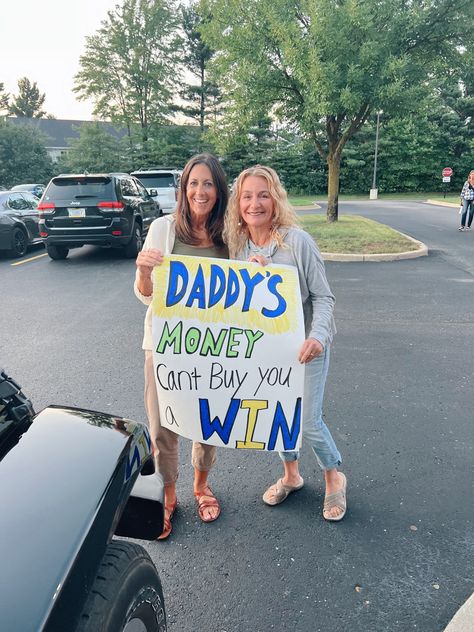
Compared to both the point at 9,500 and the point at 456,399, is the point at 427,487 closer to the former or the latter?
the point at 456,399

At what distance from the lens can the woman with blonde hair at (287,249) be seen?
2.34 m

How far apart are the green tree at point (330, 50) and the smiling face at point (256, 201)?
391 inches

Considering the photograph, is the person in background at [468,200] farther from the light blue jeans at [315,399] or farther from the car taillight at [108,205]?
the light blue jeans at [315,399]

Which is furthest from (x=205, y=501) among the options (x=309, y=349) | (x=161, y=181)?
(x=161, y=181)

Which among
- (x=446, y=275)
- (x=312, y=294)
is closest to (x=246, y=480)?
(x=312, y=294)

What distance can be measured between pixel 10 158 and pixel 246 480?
4112cm

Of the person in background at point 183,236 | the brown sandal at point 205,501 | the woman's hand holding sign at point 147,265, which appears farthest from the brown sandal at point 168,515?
the woman's hand holding sign at point 147,265

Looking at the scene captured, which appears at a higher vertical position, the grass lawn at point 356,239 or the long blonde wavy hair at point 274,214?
the long blonde wavy hair at point 274,214

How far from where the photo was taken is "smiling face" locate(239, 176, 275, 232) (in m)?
2.33

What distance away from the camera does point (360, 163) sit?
119 feet

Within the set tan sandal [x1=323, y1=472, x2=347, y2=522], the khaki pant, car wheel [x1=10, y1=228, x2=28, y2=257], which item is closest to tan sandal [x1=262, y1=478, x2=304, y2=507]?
tan sandal [x1=323, y1=472, x2=347, y2=522]

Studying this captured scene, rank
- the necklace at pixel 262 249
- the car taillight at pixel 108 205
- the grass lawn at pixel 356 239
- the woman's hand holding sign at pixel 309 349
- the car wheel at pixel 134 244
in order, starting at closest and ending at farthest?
the woman's hand holding sign at pixel 309 349 < the necklace at pixel 262 249 < the car taillight at pixel 108 205 < the car wheel at pixel 134 244 < the grass lawn at pixel 356 239

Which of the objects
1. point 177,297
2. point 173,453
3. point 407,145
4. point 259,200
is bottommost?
point 173,453

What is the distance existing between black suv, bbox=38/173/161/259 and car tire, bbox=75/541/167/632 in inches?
356
